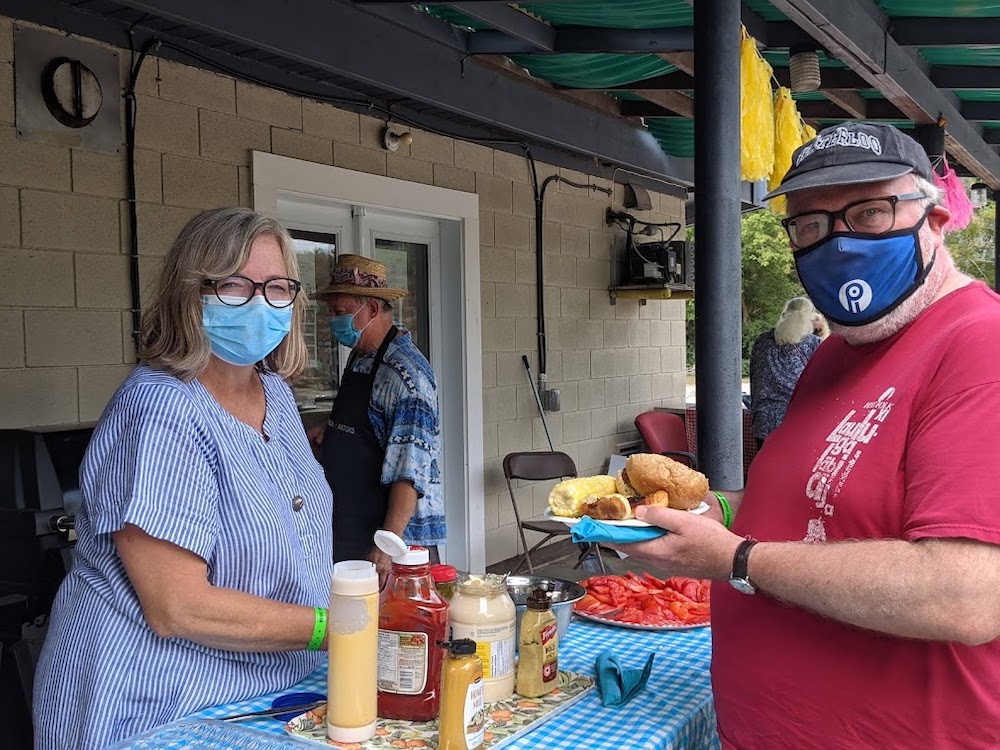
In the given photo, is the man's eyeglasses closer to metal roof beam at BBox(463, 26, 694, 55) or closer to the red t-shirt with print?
the red t-shirt with print

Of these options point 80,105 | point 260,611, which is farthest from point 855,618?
point 80,105

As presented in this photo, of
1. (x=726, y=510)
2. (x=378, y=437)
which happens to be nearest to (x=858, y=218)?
(x=726, y=510)

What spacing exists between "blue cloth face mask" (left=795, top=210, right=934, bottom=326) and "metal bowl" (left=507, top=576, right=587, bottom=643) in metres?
0.81

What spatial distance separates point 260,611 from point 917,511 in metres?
1.19

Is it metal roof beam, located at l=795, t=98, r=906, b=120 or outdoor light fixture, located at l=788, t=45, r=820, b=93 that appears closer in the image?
outdoor light fixture, located at l=788, t=45, r=820, b=93

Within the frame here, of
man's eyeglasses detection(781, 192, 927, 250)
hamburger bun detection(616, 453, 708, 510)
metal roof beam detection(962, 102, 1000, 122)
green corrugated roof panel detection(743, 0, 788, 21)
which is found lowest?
hamburger bun detection(616, 453, 708, 510)

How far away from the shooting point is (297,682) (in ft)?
6.45

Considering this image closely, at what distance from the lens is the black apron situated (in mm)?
3684

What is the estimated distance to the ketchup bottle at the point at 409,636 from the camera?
1.65 meters

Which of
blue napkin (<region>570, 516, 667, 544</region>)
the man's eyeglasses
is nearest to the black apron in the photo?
blue napkin (<region>570, 516, 667, 544</region>)

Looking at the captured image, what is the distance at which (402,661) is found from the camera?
1.67 meters

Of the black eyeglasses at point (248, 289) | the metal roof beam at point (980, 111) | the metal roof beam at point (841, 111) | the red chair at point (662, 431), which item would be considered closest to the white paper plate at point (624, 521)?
the black eyeglasses at point (248, 289)

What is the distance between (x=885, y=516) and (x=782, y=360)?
571cm

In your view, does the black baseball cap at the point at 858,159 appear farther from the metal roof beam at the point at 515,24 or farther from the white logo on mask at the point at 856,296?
the metal roof beam at the point at 515,24
